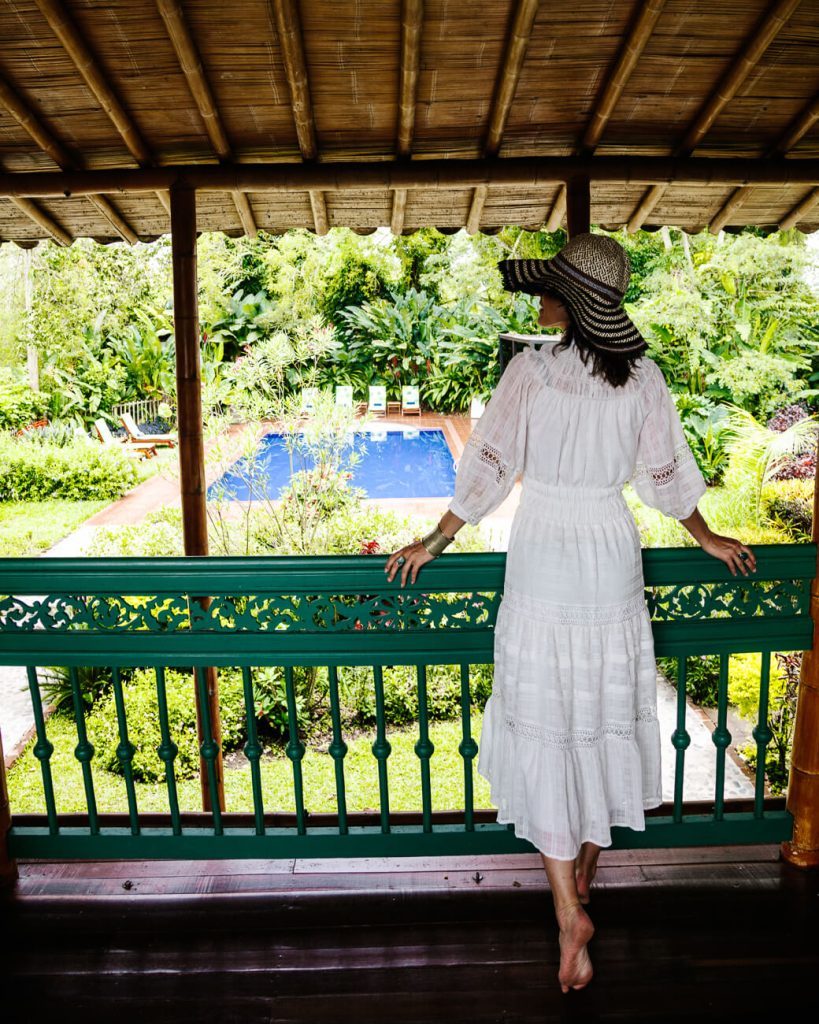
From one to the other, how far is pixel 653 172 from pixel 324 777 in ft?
12.1

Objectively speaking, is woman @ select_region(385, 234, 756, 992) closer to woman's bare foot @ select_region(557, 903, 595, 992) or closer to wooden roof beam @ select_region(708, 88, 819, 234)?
woman's bare foot @ select_region(557, 903, 595, 992)

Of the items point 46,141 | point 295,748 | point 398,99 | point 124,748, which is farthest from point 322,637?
point 46,141

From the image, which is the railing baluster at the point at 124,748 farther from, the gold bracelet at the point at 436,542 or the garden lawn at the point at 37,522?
the garden lawn at the point at 37,522

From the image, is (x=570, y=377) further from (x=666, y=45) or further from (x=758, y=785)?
(x=666, y=45)

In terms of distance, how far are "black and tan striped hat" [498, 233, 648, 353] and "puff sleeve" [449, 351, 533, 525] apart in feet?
0.42

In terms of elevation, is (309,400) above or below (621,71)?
below

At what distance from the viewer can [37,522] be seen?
9.96 metres

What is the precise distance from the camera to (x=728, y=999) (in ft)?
5.48

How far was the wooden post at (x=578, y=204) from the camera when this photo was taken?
11.4ft

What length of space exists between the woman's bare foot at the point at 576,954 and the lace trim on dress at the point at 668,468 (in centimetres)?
84

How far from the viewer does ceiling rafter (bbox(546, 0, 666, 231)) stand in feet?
9.28

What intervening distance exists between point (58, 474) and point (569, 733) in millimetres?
10415

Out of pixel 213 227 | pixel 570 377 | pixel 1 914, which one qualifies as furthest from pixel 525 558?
pixel 213 227

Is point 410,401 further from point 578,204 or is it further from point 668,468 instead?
point 668,468
